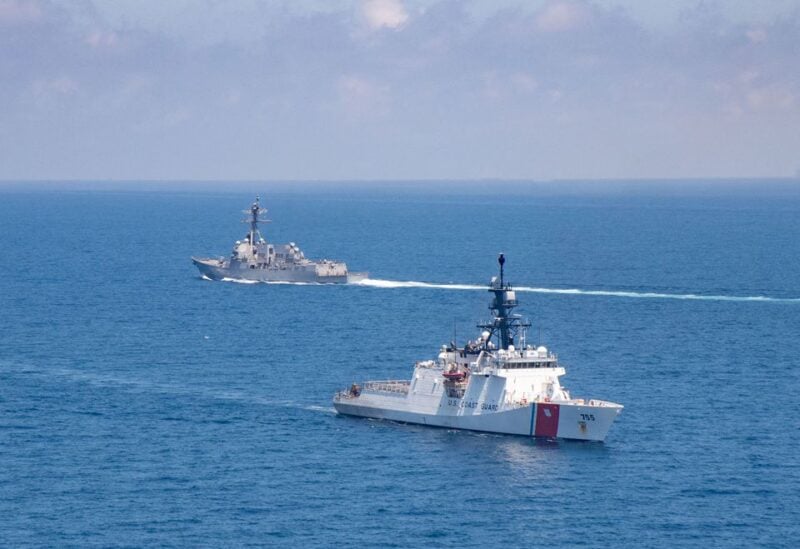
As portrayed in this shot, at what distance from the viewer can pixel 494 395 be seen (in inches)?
3524

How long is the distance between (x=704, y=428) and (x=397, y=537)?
29.0 m

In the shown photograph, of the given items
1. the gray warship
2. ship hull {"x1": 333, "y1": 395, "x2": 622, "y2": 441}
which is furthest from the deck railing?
the gray warship

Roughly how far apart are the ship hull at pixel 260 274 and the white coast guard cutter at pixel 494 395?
89.4m

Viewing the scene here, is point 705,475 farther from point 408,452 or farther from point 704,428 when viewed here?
point 408,452

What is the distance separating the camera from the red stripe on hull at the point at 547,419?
87000 mm

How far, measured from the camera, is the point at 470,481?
78750 mm

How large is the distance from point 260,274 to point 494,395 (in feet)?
342

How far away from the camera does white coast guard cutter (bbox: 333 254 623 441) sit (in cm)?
8688

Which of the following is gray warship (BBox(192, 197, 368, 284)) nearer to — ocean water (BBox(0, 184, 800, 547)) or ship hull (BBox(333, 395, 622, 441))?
ocean water (BBox(0, 184, 800, 547))

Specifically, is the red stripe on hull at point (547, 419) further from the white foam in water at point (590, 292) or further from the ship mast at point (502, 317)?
the white foam in water at point (590, 292)

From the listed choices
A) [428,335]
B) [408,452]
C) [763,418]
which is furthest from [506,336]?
[428,335]

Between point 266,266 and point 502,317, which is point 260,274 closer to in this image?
point 266,266

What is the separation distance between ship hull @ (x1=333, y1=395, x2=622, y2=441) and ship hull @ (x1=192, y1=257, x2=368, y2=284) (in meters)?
93.5

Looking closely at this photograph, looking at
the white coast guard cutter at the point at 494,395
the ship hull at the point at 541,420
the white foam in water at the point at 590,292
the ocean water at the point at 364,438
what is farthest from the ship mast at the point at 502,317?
the white foam in water at the point at 590,292
